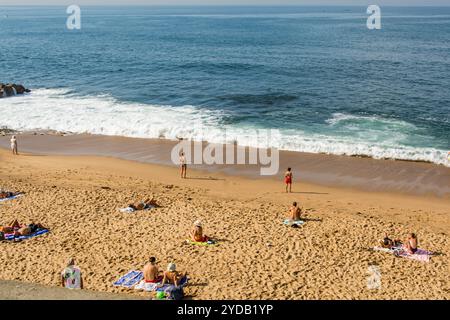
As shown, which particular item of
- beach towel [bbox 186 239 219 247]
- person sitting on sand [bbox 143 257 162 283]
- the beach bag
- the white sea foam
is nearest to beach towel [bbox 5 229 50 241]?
beach towel [bbox 186 239 219 247]

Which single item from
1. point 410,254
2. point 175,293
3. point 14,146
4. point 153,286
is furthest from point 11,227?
point 410,254

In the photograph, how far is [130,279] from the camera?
1209 cm

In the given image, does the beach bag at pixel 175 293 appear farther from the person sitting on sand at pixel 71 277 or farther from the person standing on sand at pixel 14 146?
the person standing on sand at pixel 14 146

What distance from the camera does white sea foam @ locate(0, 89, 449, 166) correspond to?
24719 millimetres

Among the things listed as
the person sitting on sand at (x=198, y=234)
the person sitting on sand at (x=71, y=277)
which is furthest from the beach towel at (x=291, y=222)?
the person sitting on sand at (x=71, y=277)

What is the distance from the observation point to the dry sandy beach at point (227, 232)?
12078 mm

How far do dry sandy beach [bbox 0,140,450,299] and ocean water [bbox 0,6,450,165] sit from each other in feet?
19.5

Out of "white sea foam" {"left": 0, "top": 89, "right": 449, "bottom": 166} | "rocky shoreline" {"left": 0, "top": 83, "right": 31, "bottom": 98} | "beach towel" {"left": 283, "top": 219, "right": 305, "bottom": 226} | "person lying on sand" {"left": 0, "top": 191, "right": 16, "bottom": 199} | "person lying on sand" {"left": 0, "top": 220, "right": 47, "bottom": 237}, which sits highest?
"rocky shoreline" {"left": 0, "top": 83, "right": 31, "bottom": 98}

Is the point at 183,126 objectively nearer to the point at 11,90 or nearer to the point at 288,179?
the point at 288,179

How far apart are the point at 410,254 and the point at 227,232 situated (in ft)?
18.5

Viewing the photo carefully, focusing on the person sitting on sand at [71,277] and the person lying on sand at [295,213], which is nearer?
the person sitting on sand at [71,277]

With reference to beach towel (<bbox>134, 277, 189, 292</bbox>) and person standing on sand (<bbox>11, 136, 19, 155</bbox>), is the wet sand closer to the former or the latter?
person standing on sand (<bbox>11, 136, 19, 155</bbox>)

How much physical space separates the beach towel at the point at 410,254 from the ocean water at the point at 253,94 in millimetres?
10535
